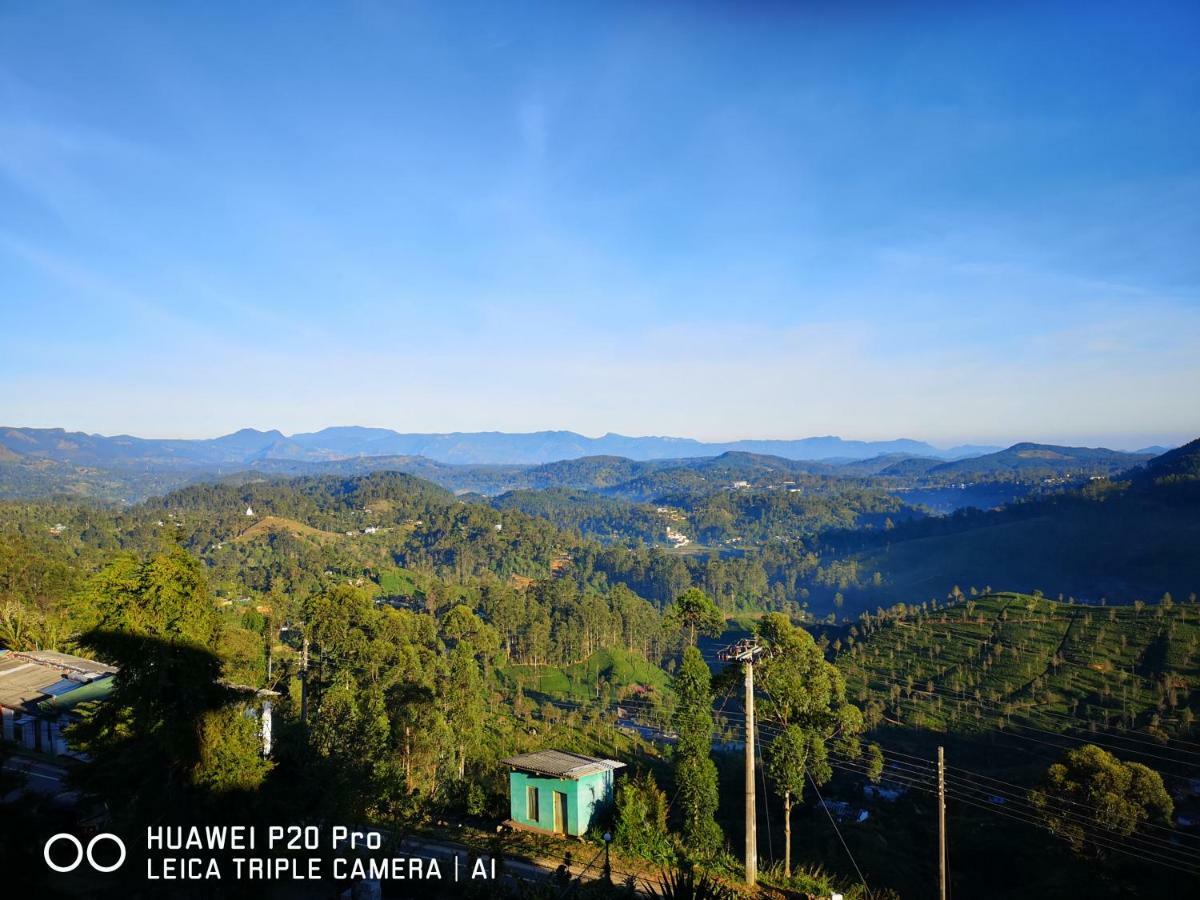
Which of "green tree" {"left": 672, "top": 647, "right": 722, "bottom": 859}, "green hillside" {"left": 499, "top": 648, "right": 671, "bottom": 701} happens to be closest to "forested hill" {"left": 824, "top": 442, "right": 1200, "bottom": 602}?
"green hillside" {"left": 499, "top": 648, "right": 671, "bottom": 701}

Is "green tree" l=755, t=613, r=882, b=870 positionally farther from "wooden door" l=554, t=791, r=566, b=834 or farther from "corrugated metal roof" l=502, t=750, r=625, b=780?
"wooden door" l=554, t=791, r=566, b=834

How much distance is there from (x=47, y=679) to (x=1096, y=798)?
34049 mm

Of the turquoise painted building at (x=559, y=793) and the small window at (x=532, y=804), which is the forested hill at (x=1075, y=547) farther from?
the small window at (x=532, y=804)

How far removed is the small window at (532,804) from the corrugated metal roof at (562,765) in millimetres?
604

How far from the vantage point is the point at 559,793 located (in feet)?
58.1

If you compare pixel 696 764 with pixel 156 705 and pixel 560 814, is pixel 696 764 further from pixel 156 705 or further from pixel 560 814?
pixel 156 705

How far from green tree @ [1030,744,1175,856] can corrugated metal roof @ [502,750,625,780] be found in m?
14.4

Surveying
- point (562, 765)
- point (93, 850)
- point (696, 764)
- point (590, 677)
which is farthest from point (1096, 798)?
point (590, 677)

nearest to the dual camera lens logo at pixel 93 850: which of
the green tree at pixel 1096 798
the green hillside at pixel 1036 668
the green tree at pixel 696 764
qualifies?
the green tree at pixel 696 764

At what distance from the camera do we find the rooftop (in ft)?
66.5

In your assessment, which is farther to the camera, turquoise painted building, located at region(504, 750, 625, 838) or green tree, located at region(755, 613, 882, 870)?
green tree, located at region(755, 613, 882, 870)

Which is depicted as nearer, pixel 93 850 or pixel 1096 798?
pixel 93 850

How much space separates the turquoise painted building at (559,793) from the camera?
17484 mm

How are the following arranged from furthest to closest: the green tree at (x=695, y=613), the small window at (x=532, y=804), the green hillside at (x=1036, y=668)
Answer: the green hillside at (x=1036, y=668) → the green tree at (x=695, y=613) → the small window at (x=532, y=804)
